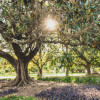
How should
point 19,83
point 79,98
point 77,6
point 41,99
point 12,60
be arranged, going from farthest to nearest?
1. point 12,60
2. point 19,83
3. point 41,99
4. point 79,98
5. point 77,6

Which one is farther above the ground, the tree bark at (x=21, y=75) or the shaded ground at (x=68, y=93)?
the tree bark at (x=21, y=75)

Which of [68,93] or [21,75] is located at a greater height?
[21,75]

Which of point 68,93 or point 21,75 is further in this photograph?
point 21,75

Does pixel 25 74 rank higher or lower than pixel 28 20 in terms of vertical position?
lower

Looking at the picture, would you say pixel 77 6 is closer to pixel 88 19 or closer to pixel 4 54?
pixel 88 19

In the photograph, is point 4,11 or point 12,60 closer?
point 4,11

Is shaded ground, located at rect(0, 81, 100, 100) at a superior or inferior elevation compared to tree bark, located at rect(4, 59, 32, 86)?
inferior

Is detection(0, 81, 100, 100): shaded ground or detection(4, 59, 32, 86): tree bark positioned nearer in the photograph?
detection(0, 81, 100, 100): shaded ground

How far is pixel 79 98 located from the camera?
5035mm

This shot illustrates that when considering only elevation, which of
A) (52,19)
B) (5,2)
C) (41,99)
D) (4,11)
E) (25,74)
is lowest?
(41,99)

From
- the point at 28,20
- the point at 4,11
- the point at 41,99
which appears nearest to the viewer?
the point at 41,99

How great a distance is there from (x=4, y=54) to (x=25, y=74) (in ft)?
8.31

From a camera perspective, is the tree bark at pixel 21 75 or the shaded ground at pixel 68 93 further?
the tree bark at pixel 21 75

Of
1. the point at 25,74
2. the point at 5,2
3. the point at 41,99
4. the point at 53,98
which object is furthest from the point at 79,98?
the point at 25,74
